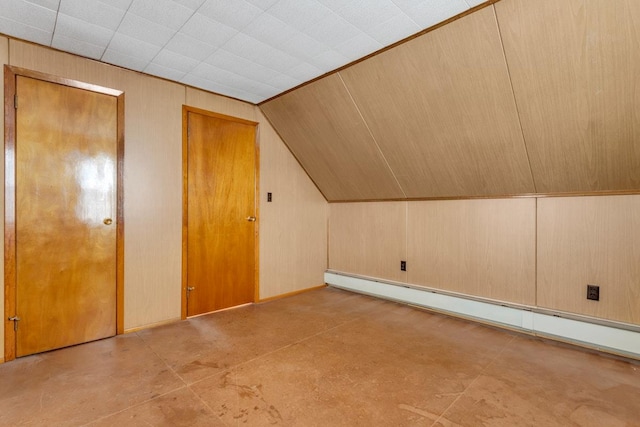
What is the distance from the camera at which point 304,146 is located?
12.3ft

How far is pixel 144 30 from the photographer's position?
2113 millimetres

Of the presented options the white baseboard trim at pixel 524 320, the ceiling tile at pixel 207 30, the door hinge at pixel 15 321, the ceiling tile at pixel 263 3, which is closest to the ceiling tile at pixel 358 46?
the ceiling tile at pixel 263 3

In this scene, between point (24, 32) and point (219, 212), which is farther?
point (219, 212)

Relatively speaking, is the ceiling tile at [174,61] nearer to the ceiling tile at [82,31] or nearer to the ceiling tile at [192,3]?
the ceiling tile at [82,31]

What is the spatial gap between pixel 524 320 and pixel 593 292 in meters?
0.53

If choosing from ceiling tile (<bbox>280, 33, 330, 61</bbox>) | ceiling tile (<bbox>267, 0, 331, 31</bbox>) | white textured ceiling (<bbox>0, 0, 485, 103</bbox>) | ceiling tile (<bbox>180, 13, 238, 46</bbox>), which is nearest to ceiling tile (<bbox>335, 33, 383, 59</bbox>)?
white textured ceiling (<bbox>0, 0, 485, 103</bbox>)

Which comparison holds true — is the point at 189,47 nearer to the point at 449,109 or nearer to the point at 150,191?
the point at 150,191

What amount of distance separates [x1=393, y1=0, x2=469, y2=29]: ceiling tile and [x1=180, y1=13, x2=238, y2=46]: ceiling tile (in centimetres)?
111

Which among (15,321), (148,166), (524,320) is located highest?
(148,166)

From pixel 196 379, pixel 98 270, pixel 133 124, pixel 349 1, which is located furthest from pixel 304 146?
pixel 196 379

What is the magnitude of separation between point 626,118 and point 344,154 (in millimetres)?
2227

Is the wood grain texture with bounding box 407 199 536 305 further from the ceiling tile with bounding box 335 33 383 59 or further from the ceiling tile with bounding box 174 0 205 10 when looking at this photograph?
the ceiling tile with bounding box 174 0 205 10

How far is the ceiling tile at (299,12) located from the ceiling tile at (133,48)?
104 cm

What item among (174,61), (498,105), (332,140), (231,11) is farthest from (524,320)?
(174,61)
